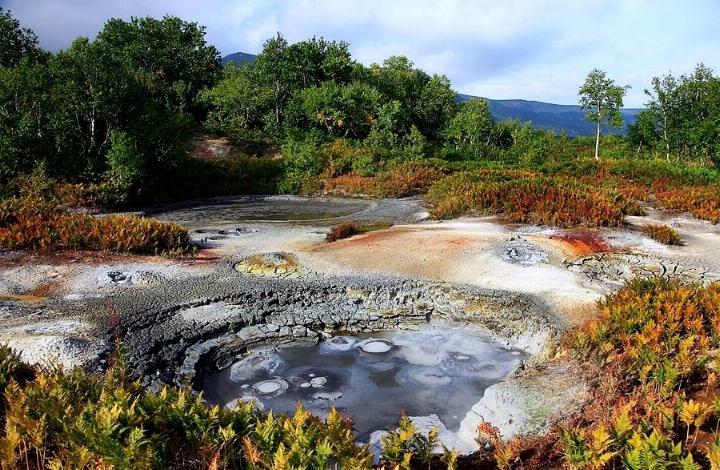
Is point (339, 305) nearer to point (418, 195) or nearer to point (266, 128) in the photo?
point (418, 195)

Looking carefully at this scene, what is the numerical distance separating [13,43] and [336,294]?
3533cm

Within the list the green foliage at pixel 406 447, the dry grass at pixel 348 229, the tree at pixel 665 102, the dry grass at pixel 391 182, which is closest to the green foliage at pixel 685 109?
the tree at pixel 665 102

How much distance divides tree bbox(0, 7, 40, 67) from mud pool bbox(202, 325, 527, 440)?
33.8 meters

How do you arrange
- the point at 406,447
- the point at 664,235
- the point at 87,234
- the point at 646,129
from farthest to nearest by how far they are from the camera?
the point at 646,129, the point at 664,235, the point at 87,234, the point at 406,447

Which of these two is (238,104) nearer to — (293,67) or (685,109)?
(293,67)

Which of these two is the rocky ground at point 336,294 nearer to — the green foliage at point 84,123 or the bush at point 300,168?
the green foliage at point 84,123

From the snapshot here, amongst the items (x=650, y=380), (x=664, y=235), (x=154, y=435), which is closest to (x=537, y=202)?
(x=664, y=235)

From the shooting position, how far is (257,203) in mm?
21625

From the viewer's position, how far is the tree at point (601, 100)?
36250mm

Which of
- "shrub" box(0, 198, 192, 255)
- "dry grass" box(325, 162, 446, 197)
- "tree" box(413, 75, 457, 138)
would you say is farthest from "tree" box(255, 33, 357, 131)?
"shrub" box(0, 198, 192, 255)

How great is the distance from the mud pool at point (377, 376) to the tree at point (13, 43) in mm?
33846

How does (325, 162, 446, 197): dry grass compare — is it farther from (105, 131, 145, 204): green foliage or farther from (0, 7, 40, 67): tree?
(0, 7, 40, 67): tree

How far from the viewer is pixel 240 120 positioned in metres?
33.1

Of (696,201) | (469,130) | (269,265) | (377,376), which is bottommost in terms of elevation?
(377,376)
